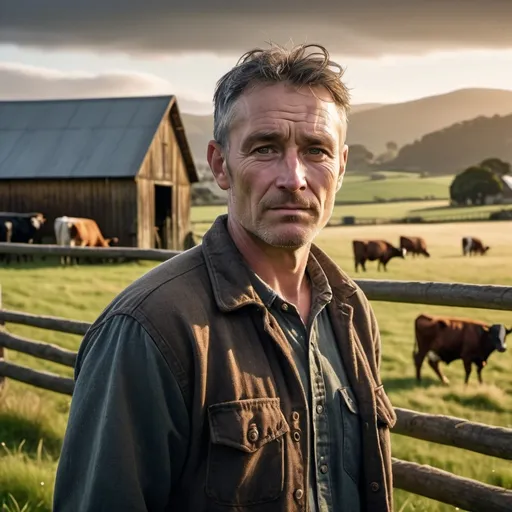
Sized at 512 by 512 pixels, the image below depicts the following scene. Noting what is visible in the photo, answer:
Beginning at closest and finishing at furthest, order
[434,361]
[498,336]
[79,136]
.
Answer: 1. [498,336]
2. [434,361]
3. [79,136]

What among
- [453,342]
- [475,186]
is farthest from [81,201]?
[475,186]

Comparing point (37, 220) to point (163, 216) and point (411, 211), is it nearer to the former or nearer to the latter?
point (163, 216)

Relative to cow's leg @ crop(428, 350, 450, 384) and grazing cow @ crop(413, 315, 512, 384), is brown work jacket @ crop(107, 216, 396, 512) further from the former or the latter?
cow's leg @ crop(428, 350, 450, 384)

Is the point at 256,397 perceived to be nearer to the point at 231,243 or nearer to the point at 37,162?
the point at 231,243

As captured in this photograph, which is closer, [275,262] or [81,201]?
[275,262]

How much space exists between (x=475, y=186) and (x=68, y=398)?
38.5 metres

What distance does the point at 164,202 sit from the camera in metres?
24.2

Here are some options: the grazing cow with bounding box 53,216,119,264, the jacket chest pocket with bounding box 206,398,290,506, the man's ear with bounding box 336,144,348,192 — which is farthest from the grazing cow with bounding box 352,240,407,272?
the jacket chest pocket with bounding box 206,398,290,506

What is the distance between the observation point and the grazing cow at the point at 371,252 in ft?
75.8

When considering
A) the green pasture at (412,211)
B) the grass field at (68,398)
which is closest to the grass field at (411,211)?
the green pasture at (412,211)

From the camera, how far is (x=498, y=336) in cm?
741

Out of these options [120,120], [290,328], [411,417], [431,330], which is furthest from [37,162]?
[290,328]

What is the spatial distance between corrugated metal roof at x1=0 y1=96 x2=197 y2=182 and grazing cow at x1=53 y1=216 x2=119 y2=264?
144 cm

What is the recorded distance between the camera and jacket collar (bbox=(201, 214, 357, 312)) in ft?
5.97
